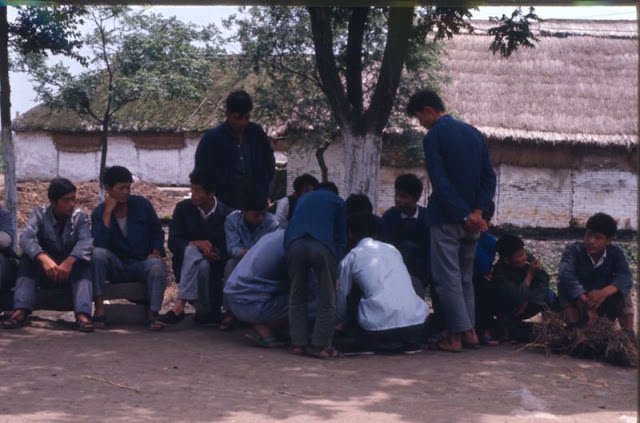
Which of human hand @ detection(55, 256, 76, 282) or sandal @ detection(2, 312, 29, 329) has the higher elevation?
human hand @ detection(55, 256, 76, 282)

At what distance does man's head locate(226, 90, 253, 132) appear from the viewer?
6801 mm

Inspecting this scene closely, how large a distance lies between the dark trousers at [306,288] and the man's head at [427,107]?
1.33m

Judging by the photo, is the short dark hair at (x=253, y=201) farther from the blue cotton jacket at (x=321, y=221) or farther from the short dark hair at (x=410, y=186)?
the short dark hair at (x=410, y=186)

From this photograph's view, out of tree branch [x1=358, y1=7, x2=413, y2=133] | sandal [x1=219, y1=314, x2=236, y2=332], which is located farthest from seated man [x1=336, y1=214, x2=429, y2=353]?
tree branch [x1=358, y1=7, x2=413, y2=133]

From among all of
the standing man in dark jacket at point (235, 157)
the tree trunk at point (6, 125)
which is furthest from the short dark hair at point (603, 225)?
the tree trunk at point (6, 125)

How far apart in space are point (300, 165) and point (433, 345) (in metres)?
13.5

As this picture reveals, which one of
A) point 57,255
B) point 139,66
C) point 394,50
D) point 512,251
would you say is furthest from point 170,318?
point 139,66

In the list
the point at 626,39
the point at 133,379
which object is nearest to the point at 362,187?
the point at 133,379

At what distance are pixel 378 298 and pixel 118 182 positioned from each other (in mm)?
2514

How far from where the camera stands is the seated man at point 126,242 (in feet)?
22.0

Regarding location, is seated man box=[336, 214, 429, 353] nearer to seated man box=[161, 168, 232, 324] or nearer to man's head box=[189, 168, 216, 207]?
seated man box=[161, 168, 232, 324]

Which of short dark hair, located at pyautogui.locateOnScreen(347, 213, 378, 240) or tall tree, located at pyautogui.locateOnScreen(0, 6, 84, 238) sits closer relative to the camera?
short dark hair, located at pyautogui.locateOnScreen(347, 213, 378, 240)

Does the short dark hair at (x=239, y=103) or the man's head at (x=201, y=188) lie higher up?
the short dark hair at (x=239, y=103)

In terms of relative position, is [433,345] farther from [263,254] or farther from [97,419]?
[97,419]
